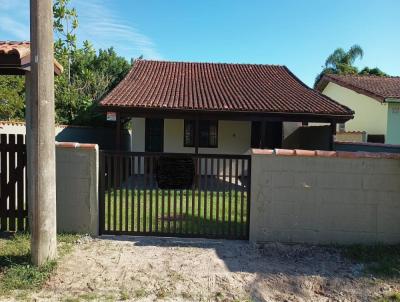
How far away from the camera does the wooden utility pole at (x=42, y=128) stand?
4.70m

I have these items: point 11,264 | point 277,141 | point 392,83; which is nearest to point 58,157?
point 11,264

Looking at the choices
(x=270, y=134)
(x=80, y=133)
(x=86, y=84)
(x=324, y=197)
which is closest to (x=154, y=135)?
(x=80, y=133)

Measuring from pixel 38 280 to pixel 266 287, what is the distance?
8.43ft

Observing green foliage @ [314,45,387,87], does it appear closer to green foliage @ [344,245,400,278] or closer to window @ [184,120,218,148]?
window @ [184,120,218,148]

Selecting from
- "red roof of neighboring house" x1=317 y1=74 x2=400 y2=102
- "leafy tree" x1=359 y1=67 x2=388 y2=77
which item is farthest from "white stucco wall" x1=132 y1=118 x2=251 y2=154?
"leafy tree" x1=359 y1=67 x2=388 y2=77

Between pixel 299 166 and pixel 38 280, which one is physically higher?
→ pixel 299 166

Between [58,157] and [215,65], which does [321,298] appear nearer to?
[58,157]

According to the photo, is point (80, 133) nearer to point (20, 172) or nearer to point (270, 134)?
point (270, 134)

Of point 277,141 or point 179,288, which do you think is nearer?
point 179,288

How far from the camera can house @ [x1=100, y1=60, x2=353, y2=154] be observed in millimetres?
13367

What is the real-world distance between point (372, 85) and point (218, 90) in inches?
370

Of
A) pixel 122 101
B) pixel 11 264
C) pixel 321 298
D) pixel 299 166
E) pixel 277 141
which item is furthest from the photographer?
pixel 277 141

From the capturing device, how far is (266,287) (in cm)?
466

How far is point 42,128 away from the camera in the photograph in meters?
4.77
